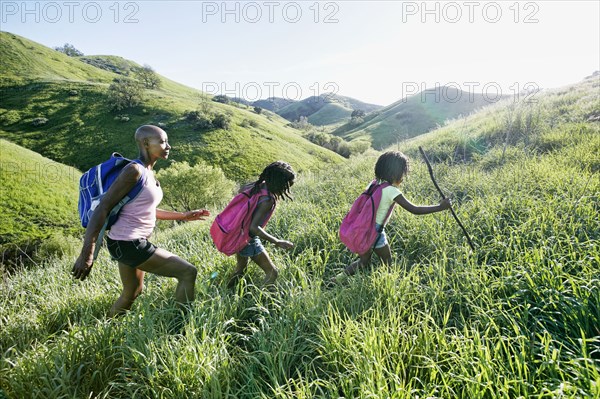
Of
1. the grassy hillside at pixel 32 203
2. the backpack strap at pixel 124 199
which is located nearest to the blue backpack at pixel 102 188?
the backpack strap at pixel 124 199

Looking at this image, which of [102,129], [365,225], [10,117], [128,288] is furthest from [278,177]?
[10,117]

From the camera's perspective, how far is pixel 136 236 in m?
3.25

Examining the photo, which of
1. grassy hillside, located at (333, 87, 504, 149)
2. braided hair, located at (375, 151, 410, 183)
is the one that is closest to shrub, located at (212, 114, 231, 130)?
grassy hillside, located at (333, 87, 504, 149)

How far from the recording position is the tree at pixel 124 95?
67.3m

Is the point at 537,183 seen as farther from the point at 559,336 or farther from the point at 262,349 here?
the point at 262,349

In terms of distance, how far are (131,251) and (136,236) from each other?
162mm

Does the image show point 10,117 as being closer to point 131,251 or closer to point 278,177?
point 131,251

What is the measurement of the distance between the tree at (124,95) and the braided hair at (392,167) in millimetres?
77006

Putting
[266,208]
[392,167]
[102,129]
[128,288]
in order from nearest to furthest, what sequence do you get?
[128,288]
[266,208]
[392,167]
[102,129]

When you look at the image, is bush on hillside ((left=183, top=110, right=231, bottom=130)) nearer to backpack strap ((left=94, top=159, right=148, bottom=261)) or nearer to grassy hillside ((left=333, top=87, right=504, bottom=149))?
grassy hillside ((left=333, top=87, right=504, bottom=149))

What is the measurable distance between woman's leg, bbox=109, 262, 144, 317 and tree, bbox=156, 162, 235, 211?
100 ft

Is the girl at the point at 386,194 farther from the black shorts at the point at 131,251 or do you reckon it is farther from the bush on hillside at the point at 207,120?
the bush on hillside at the point at 207,120

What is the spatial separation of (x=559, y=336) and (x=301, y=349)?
6.93ft

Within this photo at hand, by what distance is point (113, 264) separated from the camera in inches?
235
